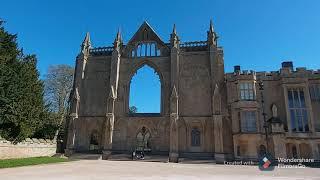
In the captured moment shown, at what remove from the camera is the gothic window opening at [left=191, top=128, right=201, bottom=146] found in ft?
106

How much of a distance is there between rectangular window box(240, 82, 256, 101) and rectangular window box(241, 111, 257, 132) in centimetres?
181

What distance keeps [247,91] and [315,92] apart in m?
7.71

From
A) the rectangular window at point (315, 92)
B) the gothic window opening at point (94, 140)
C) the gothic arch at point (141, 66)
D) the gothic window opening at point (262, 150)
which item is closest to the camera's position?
the gothic window opening at point (262, 150)

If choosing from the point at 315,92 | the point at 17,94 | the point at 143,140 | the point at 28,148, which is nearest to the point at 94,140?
the point at 143,140

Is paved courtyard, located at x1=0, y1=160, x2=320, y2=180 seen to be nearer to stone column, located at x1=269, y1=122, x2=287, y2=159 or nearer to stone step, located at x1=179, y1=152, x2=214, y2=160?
stone column, located at x1=269, y1=122, x2=287, y2=159

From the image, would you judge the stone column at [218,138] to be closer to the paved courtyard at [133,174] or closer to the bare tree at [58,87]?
the paved courtyard at [133,174]

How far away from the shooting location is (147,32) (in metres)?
37.6

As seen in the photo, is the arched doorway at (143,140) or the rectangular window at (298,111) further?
the arched doorway at (143,140)

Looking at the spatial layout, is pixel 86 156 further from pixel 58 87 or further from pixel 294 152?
pixel 294 152

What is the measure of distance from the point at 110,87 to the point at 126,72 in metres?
3.08

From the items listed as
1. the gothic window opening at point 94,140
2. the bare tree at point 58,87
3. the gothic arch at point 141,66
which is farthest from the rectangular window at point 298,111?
the bare tree at point 58,87

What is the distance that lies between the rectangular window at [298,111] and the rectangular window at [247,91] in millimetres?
4156

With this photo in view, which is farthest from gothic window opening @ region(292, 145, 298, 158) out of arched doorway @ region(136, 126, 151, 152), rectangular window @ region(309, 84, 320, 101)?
arched doorway @ region(136, 126, 151, 152)

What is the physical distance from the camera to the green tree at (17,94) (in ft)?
77.2
